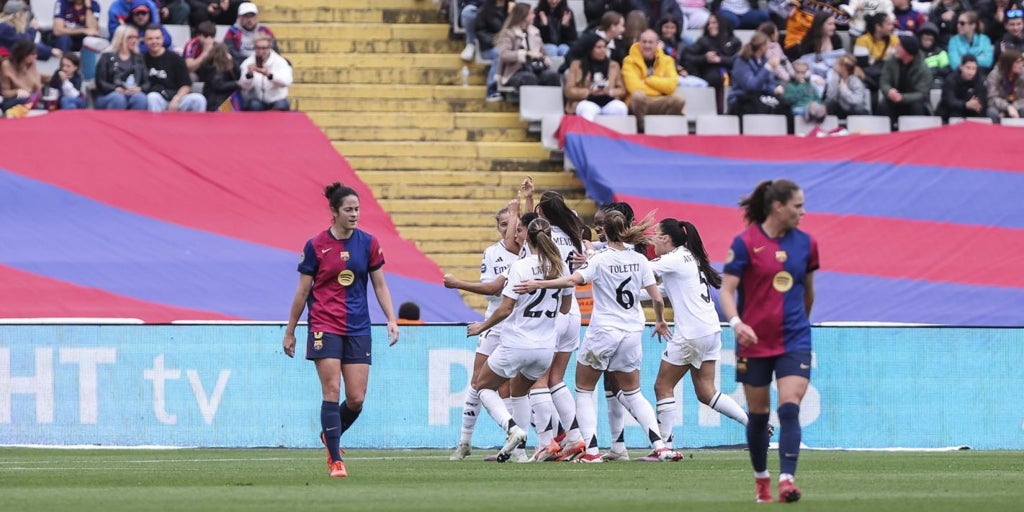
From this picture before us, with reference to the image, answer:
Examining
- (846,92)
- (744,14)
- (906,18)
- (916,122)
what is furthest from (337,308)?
(906,18)

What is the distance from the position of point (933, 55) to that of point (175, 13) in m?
11.7

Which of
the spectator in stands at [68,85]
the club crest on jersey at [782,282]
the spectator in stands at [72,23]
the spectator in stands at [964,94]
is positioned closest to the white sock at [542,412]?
the club crest on jersey at [782,282]

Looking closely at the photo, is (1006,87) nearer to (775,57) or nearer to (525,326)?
(775,57)

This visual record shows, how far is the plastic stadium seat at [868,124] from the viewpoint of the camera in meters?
27.1

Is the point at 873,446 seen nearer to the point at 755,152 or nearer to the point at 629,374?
the point at 629,374

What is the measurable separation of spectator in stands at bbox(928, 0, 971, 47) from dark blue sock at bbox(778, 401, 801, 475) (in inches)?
779

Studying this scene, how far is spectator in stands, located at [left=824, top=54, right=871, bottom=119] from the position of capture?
27.1 metres

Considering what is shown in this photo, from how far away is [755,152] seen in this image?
83.7 feet

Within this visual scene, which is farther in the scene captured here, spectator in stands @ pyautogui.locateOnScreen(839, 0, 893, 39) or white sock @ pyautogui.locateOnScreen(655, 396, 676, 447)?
spectator in stands @ pyautogui.locateOnScreen(839, 0, 893, 39)

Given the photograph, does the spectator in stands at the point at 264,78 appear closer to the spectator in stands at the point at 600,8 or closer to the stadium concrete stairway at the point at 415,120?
the stadium concrete stairway at the point at 415,120

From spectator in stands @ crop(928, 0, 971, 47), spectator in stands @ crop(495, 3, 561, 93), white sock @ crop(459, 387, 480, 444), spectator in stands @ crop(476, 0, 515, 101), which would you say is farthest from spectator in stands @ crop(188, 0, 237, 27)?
white sock @ crop(459, 387, 480, 444)

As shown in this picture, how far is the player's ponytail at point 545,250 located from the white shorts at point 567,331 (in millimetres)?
1015

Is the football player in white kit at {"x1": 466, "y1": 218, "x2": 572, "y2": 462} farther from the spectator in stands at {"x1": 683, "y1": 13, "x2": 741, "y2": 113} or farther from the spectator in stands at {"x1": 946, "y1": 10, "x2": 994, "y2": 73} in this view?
the spectator in stands at {"x1": 946, "y1": 10, "x2": 994, "y2": 73}

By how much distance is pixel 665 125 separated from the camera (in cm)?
2609
